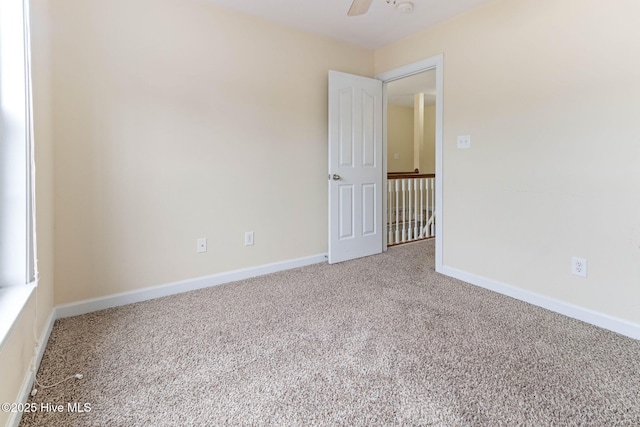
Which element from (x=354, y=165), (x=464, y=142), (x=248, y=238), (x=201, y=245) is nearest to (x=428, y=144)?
(x=354, y=165)

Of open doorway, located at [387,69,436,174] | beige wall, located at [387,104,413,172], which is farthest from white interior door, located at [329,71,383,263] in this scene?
beige wall, located at [387,104,413,172]

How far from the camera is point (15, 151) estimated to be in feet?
4.30

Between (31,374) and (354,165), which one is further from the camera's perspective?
(354,165)

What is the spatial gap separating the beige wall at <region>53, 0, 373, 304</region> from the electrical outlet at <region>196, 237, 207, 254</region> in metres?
0.05

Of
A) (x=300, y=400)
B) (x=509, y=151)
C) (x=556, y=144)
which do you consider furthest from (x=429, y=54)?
(x=300, y=400)

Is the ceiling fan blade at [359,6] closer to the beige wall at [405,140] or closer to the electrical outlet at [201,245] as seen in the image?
the electrical outlet at [201,245]

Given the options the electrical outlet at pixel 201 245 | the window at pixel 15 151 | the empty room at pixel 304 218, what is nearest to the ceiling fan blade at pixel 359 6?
the empty room at pixel 304 218

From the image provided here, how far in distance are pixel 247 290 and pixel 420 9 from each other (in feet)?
8.90

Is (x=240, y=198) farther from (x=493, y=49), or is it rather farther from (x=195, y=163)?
(x=493, y=49)

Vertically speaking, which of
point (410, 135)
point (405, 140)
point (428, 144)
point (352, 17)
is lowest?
point (428, 144)

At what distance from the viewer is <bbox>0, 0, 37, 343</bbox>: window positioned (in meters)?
1.28

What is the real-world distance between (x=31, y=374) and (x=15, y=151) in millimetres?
964

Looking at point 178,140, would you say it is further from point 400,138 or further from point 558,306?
point 400,138

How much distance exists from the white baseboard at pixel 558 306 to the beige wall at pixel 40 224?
2.86 m
